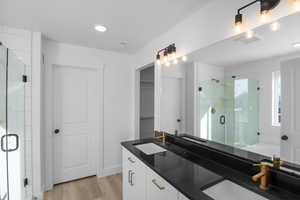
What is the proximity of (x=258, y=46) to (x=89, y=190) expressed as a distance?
2.84 m

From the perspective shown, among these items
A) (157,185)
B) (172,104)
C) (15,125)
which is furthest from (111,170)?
(157,185)

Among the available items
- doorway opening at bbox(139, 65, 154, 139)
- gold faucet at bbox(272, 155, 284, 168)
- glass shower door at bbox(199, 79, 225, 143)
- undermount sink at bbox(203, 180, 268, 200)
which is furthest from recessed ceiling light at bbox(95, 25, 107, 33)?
gold faucet at bbox(272, 155, 284, 168)

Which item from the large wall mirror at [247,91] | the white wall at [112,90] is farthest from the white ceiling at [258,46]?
the white wall at [112,90]

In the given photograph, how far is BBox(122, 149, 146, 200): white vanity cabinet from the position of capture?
142 centimetres

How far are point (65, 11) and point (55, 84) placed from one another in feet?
4.40

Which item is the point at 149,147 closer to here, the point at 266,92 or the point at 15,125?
the point at 266,92

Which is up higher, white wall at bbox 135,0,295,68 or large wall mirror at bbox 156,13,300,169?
white wall at bbox 135,0,295,68

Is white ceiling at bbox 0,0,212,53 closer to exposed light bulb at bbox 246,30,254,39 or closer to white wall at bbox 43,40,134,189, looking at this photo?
white wall at bbox 43,40,134,189

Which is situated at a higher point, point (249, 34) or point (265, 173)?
point (249, 34)

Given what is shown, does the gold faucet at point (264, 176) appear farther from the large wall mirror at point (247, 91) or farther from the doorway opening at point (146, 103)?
the doorway opening at point (146, 103)

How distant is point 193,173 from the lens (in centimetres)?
112

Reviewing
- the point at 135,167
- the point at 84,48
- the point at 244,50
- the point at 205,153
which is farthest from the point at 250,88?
the point at 84,48

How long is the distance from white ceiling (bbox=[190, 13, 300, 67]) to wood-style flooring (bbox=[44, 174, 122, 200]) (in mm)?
2272

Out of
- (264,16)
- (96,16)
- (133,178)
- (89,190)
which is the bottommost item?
(89,190)
